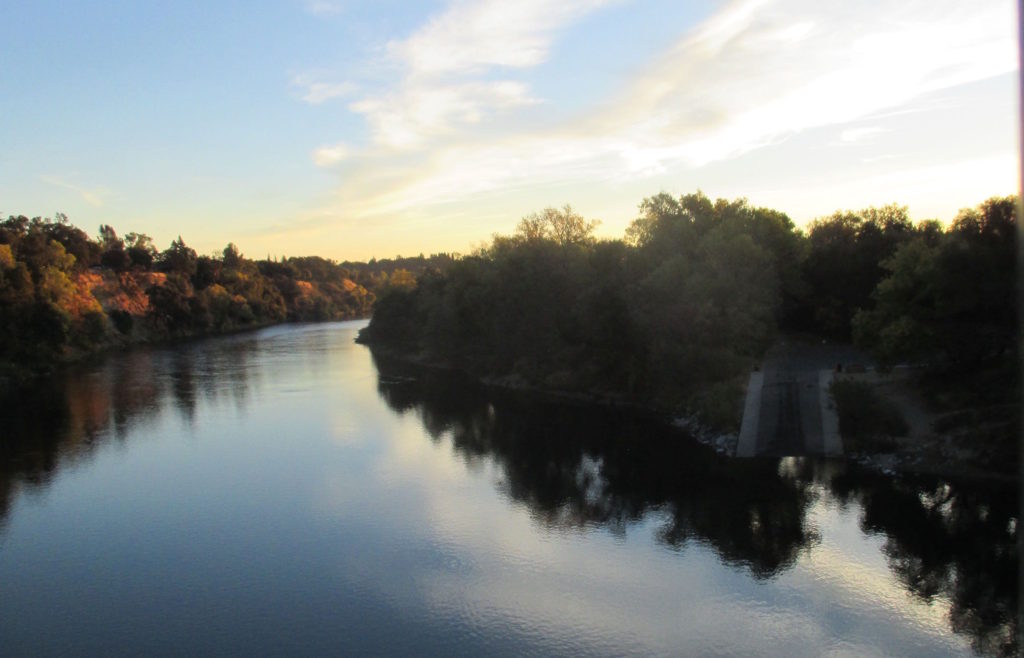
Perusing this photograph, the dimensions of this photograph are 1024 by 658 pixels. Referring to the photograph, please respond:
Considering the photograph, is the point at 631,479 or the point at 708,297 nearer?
the point at 631,479

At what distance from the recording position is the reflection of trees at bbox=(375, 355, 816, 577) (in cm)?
2261

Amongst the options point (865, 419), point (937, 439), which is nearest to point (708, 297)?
point (865, 419)

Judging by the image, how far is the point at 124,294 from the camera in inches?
3720

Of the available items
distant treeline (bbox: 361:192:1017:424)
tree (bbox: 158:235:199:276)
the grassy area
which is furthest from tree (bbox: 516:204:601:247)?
tree (bbox: 158:235:199:276)

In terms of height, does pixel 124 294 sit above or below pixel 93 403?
above

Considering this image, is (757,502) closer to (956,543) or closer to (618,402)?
(956,543)

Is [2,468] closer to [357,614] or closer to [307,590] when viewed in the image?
[307,590]

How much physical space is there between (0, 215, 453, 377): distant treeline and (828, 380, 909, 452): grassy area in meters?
44.8

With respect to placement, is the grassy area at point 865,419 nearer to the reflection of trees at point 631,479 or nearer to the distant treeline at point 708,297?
the distant treeline at point 708,297

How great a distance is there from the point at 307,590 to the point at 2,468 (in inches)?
782

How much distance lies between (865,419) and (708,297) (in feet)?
39.9

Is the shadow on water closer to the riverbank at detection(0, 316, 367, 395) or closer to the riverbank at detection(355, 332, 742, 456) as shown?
the riverbank at detection(355, 332, 742, 456)

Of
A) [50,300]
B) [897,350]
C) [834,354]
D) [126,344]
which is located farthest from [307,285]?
[897,350]

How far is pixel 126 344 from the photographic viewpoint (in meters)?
86.6
